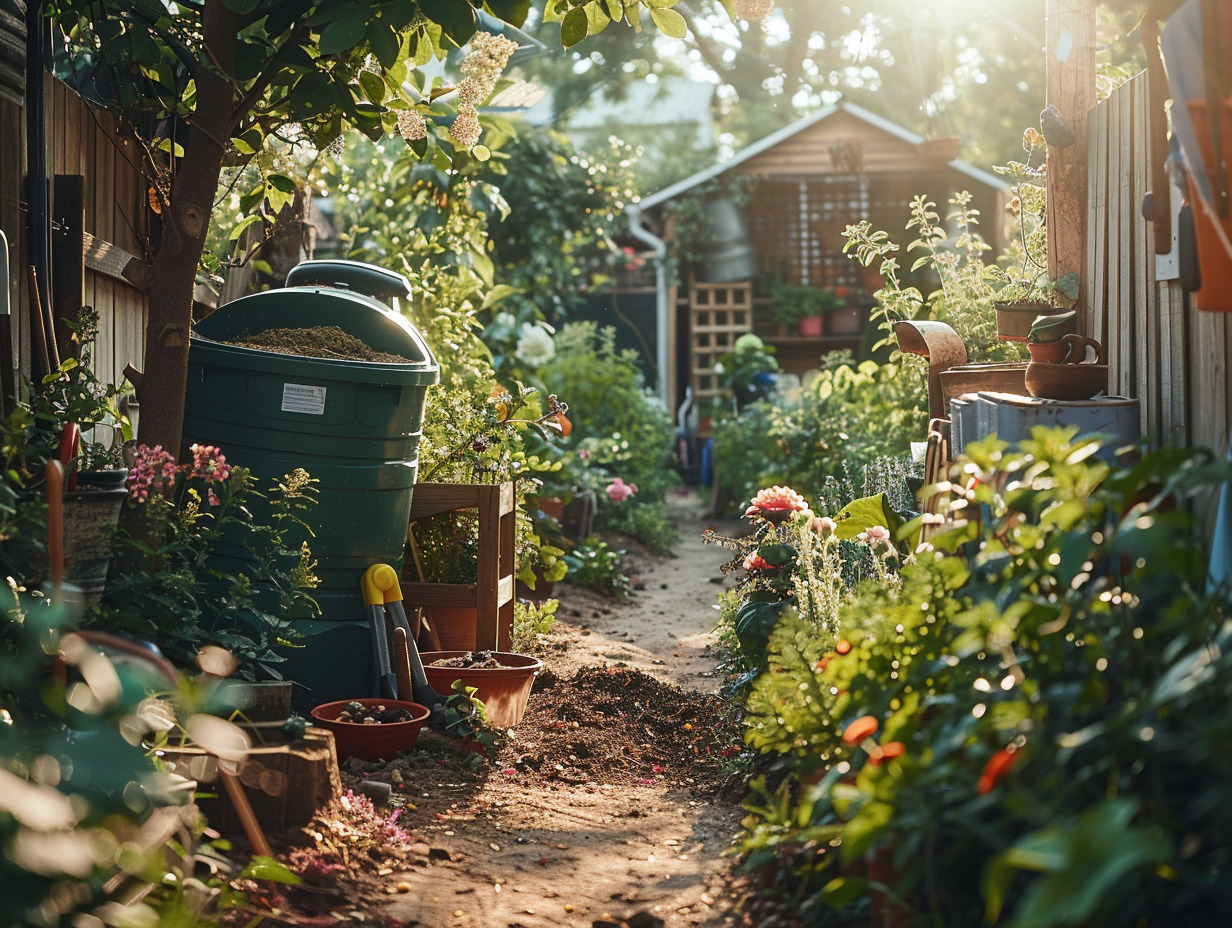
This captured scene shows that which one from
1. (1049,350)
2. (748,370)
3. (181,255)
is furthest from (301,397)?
(748,370)

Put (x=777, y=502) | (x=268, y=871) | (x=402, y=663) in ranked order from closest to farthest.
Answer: (x=268, y=871) → (x=402, y=663) → (x=777, y=502)

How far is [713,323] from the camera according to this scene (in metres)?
14.1

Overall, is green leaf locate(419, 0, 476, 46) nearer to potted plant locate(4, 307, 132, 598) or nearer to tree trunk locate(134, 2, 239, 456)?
tree trunk locate(134, 2, 239, 456)

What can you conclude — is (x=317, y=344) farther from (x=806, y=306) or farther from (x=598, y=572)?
(x=806, y=306)

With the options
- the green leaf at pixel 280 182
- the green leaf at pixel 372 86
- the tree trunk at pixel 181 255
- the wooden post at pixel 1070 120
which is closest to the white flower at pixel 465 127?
the green leaf at pixel 372 86

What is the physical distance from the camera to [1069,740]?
1474mm

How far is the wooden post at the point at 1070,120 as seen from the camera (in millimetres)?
4086

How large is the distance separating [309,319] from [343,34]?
3.74ft

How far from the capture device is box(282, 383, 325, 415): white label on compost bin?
3691 millimetres

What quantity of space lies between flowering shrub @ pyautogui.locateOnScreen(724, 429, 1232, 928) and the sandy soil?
53 cm

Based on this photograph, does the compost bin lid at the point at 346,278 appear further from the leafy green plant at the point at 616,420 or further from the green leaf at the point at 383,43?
the leafy green plant at the point at 616,420

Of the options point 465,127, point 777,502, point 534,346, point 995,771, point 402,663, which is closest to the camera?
point 995,771

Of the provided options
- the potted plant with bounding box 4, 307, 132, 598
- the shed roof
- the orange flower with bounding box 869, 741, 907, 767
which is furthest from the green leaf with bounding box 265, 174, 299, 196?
the shed roof

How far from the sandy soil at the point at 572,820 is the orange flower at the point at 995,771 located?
1038 millimetres
